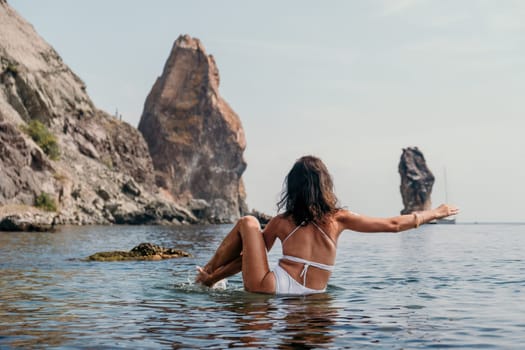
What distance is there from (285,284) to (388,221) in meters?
1.93

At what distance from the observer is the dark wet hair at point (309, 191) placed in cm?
996


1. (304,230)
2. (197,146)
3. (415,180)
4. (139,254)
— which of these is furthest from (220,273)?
(415,180)

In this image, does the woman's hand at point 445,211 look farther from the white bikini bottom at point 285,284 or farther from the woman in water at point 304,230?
the white bikini bottom at point 285,284

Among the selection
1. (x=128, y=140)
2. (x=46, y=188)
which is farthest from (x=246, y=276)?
(x=128, y=140)

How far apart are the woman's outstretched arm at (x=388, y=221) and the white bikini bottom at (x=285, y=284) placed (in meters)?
1.18

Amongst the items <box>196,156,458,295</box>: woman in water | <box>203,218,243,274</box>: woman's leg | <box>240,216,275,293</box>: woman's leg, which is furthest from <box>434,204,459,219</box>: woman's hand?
<box>203,218,243,274</box>: woman's leg

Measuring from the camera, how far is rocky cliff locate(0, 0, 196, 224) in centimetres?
7975

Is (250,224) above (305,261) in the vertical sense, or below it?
above

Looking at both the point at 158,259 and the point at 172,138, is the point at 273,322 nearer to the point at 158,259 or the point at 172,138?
the point at 158,259

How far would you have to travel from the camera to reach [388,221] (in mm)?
10031

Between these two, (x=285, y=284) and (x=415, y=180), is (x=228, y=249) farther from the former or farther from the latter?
(x=415, y=180)

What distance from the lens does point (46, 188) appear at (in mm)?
82375

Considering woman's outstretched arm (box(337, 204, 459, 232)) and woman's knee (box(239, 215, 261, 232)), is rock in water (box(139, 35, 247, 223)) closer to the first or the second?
woman's knee (box(239, 215, 261, 232))

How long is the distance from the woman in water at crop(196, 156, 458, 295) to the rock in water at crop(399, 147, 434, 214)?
186095 mm
